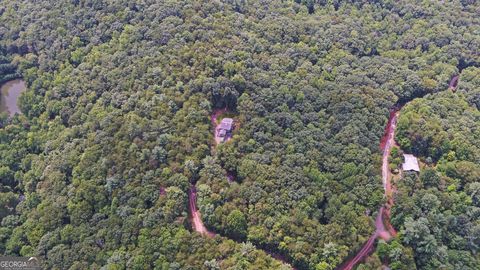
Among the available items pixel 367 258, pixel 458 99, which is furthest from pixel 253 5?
pixel 367 258

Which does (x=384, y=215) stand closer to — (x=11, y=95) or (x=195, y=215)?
(x=195, y=215)

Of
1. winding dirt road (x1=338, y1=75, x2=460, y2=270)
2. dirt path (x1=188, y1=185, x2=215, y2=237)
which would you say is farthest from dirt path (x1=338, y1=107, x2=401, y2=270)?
dirt path (x1=188, y1=185, x2=215, y2=237)

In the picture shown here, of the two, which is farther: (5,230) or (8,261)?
(5,230)

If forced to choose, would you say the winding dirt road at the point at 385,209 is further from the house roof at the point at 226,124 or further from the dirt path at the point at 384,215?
the house roof at the point at 226,124

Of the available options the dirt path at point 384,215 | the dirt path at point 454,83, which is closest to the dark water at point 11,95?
the dirt path at point 384,215

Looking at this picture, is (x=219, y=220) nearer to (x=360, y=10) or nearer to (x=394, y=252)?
(x=394, y=252)

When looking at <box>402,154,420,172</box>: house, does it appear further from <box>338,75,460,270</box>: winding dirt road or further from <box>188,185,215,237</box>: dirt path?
<box>188,185,215,237</box>: dirt path

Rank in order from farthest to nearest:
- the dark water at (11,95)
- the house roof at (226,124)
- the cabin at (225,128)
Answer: the dark water at (11,95)
the house roof at (226,124)
the cabin at (225,128)
